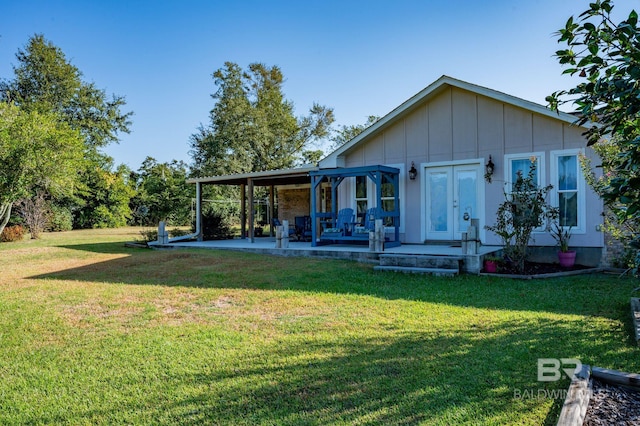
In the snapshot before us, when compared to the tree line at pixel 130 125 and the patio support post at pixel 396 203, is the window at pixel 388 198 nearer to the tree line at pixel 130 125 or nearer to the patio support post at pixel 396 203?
the patio support post at pixel 396 203

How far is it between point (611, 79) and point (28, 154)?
52.2 feet

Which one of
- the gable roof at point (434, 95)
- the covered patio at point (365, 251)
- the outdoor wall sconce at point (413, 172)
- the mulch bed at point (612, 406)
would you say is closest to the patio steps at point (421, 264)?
the covered patio at point (365, 251)

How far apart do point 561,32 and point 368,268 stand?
6.28 metres

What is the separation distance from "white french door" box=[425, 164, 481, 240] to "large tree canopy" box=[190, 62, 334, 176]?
17.7 m

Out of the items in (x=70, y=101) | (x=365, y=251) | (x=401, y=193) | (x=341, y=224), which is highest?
(x=70, y=101)

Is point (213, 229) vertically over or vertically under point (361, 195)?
under

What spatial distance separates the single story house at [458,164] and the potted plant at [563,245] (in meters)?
0.16

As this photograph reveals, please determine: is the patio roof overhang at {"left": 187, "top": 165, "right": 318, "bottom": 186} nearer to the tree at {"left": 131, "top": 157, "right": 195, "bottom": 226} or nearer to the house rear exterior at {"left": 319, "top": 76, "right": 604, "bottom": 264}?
the house rear exterior at {"left": 319, "top": 76, "right": 604, "bottom": 264}

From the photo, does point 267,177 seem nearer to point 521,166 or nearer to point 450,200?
point 450,200

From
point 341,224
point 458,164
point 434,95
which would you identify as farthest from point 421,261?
point 434,95

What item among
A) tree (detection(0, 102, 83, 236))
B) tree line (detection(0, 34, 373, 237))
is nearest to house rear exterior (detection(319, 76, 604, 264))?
tree (detection(0, 102, 83, 236))

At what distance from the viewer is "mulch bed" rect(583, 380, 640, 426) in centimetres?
231

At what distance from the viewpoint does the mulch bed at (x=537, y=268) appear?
7.30 meters

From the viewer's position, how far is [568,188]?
27.7ft
